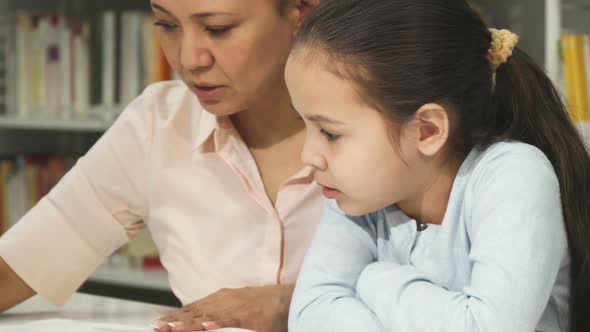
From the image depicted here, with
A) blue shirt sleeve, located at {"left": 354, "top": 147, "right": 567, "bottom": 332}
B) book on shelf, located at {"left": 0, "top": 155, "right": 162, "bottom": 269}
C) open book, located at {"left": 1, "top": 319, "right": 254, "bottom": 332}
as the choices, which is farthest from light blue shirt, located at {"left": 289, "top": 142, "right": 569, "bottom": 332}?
book on shelf, located at {"left": 0, "top": 155, "right": 162, "bottom": 269}

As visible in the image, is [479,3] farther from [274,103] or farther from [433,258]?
[433,258]

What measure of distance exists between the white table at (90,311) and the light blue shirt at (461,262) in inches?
13.3

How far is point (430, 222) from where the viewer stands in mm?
1057

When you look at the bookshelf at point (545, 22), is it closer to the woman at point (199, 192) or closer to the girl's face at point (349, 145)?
the woman at point (199, 192)

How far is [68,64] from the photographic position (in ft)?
9.08

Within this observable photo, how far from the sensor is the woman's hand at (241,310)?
114cm

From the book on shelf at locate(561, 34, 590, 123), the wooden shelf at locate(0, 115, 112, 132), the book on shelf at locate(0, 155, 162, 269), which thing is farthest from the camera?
the book on shelf at locate(0, 155, 162, 269)

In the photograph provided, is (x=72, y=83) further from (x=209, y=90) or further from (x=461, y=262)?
(x=461, y=262)

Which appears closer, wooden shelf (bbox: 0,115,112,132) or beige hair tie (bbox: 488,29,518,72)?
beige hair tie (bbox: 488,29,518,72)

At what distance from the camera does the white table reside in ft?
4.26

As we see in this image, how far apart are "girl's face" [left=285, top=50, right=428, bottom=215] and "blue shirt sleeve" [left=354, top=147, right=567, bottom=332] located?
0.32 feet

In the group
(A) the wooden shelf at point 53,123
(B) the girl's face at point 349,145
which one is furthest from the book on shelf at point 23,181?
(B) the girl's face at point 349,145

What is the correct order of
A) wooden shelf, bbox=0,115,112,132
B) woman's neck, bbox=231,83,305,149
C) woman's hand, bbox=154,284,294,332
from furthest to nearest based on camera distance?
wooden shelf, bbox=0,115,112,132, woman's neck, bbox=231,83,305,149, woman's hand, bbox=154,284,294,332

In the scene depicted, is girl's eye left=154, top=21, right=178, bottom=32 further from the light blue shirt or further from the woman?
the light blue shirt
